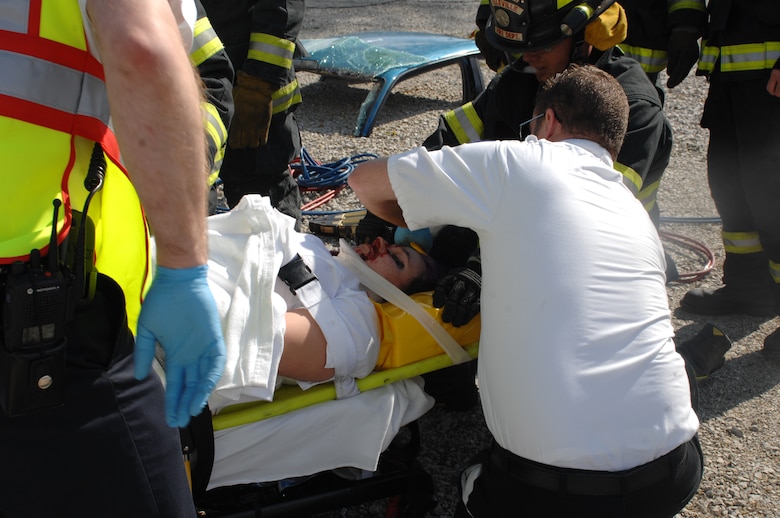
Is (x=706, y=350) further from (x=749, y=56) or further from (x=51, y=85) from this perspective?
(x=51, y=85)

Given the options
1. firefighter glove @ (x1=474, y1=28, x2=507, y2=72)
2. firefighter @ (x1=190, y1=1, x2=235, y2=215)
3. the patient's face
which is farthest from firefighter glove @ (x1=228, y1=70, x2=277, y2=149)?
firefighter glove @ (x1=474, y1=28, x2=507, y2=72)

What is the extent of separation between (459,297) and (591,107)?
0.70m

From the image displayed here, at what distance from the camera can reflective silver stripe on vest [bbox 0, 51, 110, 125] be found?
130cm

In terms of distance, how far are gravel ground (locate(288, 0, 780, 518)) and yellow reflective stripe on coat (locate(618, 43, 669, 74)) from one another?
101 cm

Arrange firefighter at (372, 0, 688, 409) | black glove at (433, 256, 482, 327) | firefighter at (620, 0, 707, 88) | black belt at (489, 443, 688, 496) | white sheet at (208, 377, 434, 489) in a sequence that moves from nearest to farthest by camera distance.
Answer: black belt at (489, 443, 688, 496) → white sheet at (208, 377, 434, 489) → black glove at (433, 256, 482, 327) → firefighter at (372, 0, 688, 409) → firefighter at (620, 0, 707, 88)

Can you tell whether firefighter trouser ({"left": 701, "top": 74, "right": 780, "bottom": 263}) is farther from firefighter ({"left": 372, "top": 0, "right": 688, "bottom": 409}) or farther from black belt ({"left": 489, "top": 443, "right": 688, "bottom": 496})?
black belt ({"left": 489, "top": 443, "right": 688, "bottom": 496})

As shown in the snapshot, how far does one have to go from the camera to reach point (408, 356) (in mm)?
2361

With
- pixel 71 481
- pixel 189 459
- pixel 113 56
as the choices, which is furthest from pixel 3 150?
pixel 189 459

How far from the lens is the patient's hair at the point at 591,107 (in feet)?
7.73

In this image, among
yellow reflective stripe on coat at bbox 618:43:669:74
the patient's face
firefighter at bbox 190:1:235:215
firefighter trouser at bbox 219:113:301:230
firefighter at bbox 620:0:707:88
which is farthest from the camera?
yellow reflective stripe on coat at bbox 618:43:669:74

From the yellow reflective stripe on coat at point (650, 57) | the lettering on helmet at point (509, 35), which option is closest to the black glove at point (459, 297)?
the lettering on helmet at point (509, 35)

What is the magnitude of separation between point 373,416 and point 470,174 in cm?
77

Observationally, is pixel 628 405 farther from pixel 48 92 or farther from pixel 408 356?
pixel 48 92

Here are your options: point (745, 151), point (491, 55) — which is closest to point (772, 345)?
point (745, 151)
